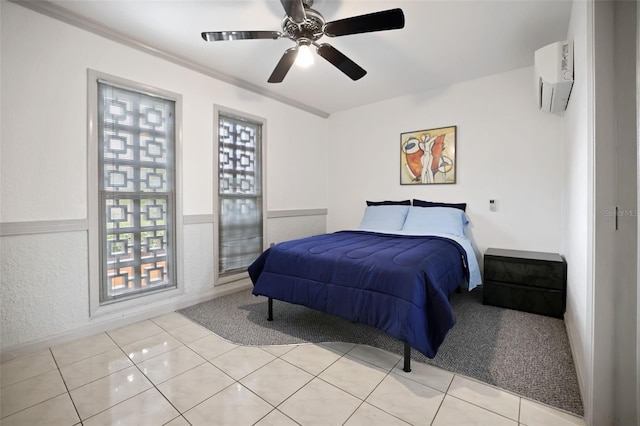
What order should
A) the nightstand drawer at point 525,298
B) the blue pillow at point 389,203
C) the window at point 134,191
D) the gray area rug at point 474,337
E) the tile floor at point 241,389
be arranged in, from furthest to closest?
1. the blue pillow at point 389,203
2. the nightstand drawer at point 525,298
3. the window at point 134,191
4. the gray area rug at point 474,337
5. the tile floor at point 241,389

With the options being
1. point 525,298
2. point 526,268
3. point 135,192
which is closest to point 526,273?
point 526,268

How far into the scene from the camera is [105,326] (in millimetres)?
2357

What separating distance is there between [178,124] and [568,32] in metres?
3.53

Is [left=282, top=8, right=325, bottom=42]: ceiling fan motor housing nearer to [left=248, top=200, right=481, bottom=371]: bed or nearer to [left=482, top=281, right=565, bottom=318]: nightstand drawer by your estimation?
[left=248, top=200, right=481, bottom=371]: bed

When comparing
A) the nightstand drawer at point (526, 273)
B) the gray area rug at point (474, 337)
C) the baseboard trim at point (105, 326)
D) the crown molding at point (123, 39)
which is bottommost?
the gray area rug at point (474, 337)

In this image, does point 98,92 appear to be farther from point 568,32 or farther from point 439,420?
point 568,32

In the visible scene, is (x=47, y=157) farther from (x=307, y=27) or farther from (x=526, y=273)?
(x=526, y=273)

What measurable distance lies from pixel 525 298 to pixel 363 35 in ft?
9.26

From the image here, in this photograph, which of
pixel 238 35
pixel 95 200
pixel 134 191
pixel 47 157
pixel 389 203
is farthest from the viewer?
pixel 389 203

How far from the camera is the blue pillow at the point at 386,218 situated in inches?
137

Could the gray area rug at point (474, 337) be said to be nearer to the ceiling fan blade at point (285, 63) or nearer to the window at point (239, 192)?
the window at point (239, 192)

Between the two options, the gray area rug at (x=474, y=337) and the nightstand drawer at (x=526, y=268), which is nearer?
the gray area rug at (x=474, y=337)

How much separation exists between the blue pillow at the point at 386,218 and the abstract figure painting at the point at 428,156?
49 centimetres

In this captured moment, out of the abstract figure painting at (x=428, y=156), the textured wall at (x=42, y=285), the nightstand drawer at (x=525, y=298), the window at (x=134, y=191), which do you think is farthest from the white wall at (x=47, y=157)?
the nightstand drawer at (x=525, y=298)
